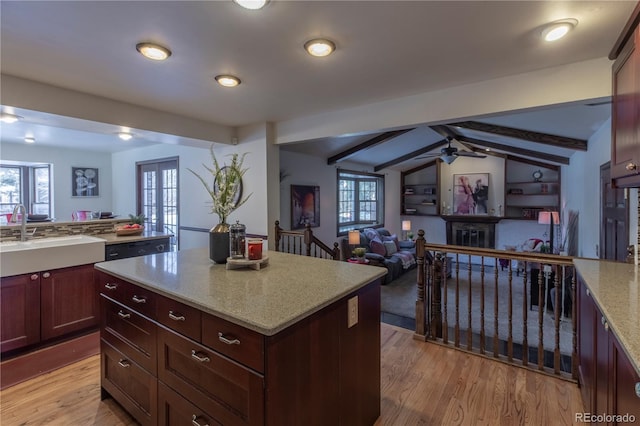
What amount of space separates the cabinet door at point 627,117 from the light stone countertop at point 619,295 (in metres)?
0.53

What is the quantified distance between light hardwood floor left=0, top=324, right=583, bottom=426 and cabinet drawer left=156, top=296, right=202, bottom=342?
0.90 meters

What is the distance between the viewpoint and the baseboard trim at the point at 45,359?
2326 millimetres

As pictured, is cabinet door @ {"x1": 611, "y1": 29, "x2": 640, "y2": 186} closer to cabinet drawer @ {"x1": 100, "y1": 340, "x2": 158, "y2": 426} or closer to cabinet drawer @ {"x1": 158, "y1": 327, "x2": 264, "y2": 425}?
cabinet drawer @ {"x1": 158, "y1": 327, "x2": 264, "y2": 425}

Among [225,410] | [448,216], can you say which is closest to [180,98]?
[225,410]

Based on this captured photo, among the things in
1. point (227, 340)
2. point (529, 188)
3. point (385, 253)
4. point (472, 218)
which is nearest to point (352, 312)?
point (227, 340)

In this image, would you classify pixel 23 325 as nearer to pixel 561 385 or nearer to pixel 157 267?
pixel 157 267

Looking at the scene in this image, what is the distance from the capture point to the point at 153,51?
82.0 inches

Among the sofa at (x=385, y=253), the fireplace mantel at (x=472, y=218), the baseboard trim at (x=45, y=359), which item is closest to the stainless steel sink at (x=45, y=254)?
the baseboard trim at (x=45, y=359)

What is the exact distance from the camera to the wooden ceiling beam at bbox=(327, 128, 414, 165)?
5.78 m

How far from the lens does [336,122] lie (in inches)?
144

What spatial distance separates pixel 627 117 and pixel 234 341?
2297 mm

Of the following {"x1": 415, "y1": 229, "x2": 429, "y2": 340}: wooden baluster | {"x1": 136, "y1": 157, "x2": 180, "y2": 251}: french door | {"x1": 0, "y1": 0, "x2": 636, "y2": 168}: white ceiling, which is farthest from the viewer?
{"x1": 136, "y1": 157, "x2": 180, "y2": 251}: french door

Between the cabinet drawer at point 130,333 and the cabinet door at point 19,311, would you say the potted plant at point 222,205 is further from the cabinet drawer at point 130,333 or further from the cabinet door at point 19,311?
the cabinet door at point 19,311

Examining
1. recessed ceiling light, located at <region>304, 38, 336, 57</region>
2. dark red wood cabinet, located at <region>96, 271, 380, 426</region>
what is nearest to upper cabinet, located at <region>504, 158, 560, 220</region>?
recessed ceiling light, located at <region>304, 38, 336, 57</region>
